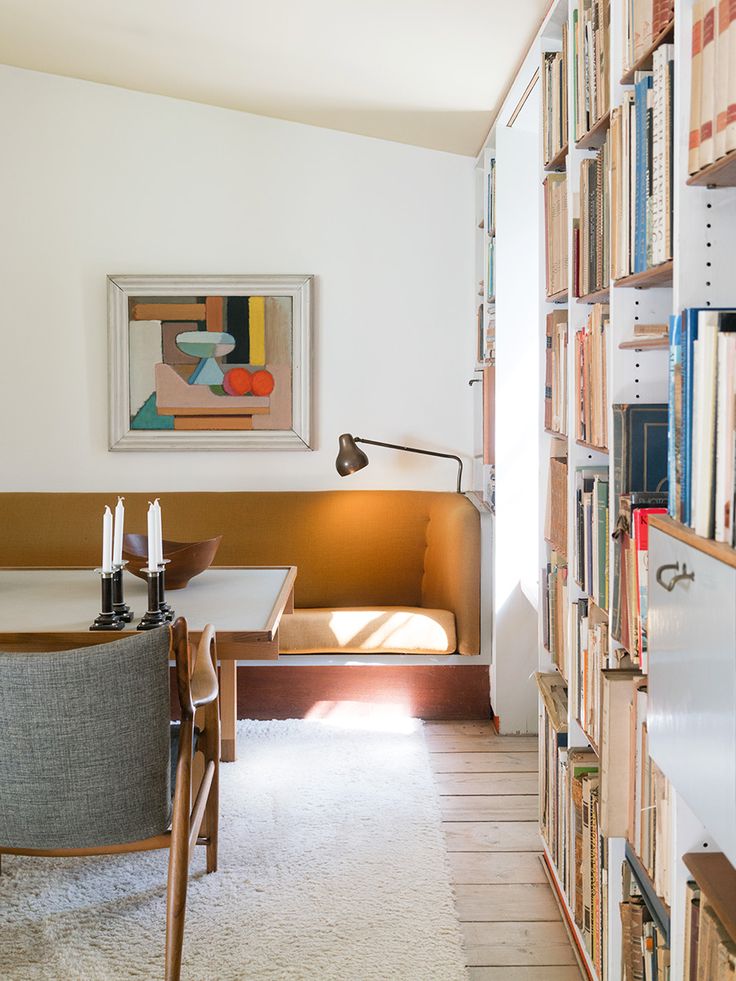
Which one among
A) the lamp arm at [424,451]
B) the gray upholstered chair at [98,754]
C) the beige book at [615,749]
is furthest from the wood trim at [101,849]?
the lamp arm at [424,451]

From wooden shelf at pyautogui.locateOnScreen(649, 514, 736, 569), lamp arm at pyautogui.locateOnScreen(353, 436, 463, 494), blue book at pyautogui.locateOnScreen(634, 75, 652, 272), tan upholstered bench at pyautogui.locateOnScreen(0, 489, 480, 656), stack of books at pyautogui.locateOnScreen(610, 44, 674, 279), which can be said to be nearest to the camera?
wooden shelf at pyautogui.locateOnScreen(649, 514, 736, 569)

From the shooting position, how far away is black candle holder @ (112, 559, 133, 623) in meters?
2.38

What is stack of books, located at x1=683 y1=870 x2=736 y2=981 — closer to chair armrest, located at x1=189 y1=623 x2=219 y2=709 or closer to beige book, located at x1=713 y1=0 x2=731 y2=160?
beige book, located at x1=713 y1=0 x2=731 y2=160

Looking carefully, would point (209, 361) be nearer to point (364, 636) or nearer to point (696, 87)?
point (364, 636)

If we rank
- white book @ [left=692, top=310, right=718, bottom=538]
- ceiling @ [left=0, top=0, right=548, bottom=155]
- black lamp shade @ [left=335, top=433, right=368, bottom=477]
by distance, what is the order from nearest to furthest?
white book @ [left=692, top=310, right=718, bottom=538], ceiling @ [left=0, top=0, right=548, bottom=155], black lamp shade @ [left=335, top=433, right=368, bottom=477]

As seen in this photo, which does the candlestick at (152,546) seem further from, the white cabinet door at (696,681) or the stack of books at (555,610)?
the white cabinet door at (696,681)

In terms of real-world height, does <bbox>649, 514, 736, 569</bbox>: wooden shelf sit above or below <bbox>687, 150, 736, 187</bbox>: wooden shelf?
below

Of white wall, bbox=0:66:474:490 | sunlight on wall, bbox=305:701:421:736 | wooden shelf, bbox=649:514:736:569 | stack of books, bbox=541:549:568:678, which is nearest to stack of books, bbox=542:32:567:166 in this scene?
stack of books, bbox=541:549:568:678

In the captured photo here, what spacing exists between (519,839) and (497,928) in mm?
502

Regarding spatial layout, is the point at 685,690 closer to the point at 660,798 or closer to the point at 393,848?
the point at 660,798

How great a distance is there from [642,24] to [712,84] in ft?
1.52

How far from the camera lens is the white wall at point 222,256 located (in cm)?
439

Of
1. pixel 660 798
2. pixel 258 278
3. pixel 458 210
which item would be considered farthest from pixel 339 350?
pixel 660 798

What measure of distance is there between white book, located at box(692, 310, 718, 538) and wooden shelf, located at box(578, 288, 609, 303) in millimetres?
831
